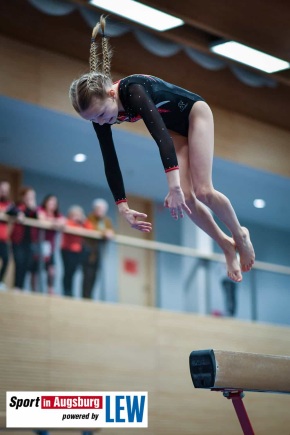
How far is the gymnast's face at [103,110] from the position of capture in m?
5.27

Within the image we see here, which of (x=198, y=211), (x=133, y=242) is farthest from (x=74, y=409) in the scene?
(x=198, y=211)

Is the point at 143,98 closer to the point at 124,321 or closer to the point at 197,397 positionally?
the point at 124,321

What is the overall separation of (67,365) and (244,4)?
443cm

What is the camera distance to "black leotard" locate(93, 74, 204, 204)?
5.14 meters

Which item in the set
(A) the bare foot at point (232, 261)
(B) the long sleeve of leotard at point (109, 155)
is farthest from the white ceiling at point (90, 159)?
(A) the bare foot at point (232, 261)

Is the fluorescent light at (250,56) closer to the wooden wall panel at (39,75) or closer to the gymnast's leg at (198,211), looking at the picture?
the wooden wall panel at (39,75)

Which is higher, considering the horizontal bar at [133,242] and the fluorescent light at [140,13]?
the fluorescent light at [140,13]

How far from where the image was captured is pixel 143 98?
525cm

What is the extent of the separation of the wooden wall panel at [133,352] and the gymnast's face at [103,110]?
454cm

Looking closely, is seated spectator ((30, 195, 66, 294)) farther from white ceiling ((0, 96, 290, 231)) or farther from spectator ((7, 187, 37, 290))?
white ceiling ((0, 96, 290, 231))

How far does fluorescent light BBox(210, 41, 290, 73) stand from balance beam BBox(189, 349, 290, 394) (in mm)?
4545

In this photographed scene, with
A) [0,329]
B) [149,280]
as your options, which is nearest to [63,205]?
[149,280]

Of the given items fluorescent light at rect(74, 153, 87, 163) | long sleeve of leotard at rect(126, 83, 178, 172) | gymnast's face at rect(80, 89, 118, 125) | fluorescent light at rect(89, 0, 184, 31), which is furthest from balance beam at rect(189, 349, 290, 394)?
fluorescent light at rect(74, 153, 87, 163)

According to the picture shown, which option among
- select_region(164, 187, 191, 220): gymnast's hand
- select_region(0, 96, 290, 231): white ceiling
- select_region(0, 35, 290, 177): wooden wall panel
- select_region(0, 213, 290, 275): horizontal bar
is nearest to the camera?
select_region(164, 187, 191, 220): gymnast's hand
